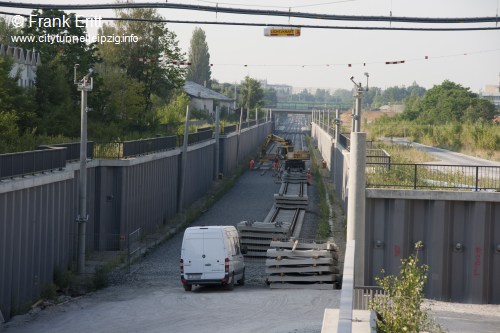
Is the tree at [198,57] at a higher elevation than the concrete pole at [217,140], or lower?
higher

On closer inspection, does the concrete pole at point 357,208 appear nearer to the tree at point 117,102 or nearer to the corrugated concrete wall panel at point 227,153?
the tree at point 117,102

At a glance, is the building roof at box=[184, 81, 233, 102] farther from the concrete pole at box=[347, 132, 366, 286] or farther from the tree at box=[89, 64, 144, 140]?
the concrete pole at box=[347, 132, 366, 286]

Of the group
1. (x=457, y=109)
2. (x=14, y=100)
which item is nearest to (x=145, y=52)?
(x=14, y=100)

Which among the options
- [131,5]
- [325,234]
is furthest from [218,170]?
[131,5]

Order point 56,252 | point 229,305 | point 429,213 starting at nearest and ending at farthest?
point 229,305 → point 429,213 → point 56,252

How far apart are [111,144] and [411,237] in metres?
14.4

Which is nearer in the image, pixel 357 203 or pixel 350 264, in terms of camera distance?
pixel 350 264

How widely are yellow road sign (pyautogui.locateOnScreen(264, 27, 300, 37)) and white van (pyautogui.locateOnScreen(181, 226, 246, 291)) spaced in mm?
6547

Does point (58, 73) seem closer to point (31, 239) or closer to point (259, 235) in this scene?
point (259, 235)

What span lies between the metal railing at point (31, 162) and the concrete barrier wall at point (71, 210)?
265 mm

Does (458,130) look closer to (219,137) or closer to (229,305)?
(219,137)

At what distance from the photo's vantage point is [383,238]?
2366cm

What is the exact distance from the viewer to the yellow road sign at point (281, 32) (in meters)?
27.5

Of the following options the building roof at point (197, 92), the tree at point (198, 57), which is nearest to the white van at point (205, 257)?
the building roof at point (197, 92)
